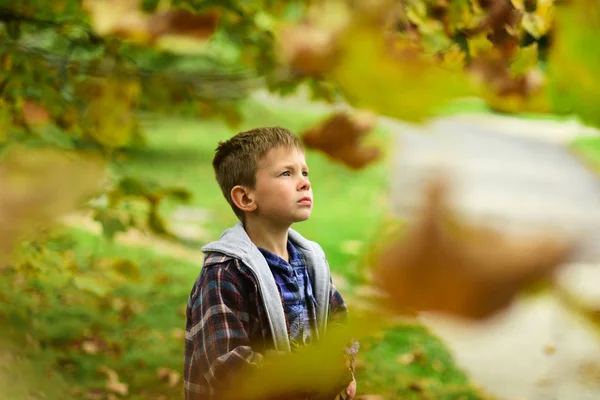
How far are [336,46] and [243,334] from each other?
76 cm

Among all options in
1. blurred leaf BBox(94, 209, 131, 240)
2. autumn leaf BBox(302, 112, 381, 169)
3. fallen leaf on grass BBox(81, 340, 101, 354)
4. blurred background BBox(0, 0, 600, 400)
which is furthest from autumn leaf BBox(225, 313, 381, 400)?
fallen leaf on grass BBox(81, 340, 101, 354)

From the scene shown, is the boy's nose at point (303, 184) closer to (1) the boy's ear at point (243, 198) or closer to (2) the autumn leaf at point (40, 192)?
(1) the boy's ear at point (243, 198)

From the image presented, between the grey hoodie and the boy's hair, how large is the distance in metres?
0.07

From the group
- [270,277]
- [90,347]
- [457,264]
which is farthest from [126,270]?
[457,264]

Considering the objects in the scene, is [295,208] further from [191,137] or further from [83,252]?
[191,137]

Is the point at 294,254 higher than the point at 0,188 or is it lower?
higher

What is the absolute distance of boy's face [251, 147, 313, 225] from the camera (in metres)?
0.98

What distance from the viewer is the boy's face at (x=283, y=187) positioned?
98 centimetres

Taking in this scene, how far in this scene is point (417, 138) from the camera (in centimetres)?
21

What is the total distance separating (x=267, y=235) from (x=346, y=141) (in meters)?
0.65

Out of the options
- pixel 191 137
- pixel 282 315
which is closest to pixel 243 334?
pixel 282 315

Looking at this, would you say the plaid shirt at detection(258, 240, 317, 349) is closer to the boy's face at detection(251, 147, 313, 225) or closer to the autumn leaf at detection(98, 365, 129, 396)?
the boy's face at detection(251, 147, 313, 225)

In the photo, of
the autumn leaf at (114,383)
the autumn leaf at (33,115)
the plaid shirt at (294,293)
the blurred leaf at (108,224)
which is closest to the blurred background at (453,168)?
the plaid shirt at (294,293)

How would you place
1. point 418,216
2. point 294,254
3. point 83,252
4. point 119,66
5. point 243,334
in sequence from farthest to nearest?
point 83,252
point 119,66
point 294,254
point 243,334
point 418,216
